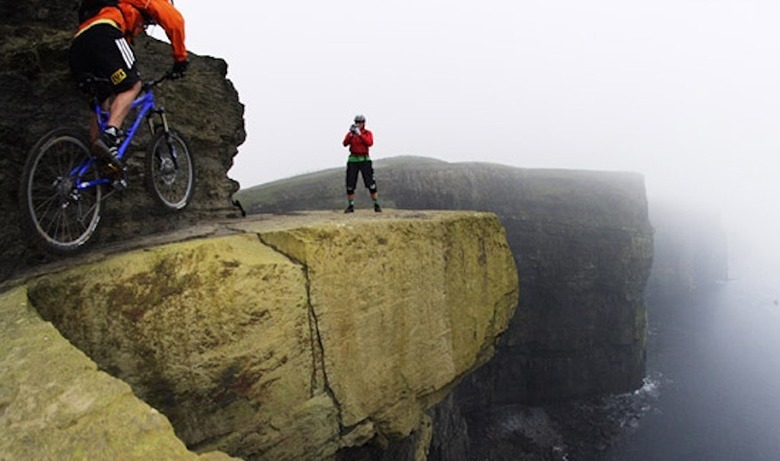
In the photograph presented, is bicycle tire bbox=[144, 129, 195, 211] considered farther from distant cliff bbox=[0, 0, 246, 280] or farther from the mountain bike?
distant cliff bbox=[0, 0, 246, 280]

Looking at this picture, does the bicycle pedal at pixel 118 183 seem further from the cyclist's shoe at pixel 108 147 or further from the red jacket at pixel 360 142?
the red jacket at pixel 360 142

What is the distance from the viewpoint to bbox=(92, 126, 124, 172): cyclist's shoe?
5.89 m

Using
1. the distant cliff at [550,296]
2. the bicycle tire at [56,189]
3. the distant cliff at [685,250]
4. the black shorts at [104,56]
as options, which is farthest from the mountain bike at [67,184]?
the distant cliff at [685,250]

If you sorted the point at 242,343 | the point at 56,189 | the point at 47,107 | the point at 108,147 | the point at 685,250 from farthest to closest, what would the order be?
the point at 685,250
the point at 47,107
the point at 242,343
the point at 108,147
the point at 56,189

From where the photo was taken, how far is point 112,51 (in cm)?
582

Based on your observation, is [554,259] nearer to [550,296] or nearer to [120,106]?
[550,296]

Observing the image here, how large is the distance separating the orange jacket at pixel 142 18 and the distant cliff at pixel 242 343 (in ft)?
11.6

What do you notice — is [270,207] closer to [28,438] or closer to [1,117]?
[1,117]

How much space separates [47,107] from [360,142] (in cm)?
825

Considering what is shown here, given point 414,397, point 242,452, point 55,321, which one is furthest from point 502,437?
point 55,321

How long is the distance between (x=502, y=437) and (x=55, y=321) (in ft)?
163

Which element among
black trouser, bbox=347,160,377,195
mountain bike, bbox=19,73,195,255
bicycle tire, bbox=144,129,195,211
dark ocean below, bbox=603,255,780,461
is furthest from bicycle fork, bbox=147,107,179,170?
dark ocean below, bbox=603,255,780,461

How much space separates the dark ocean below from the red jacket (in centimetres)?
4623

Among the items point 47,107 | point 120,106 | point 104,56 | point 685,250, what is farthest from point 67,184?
point 685,250
